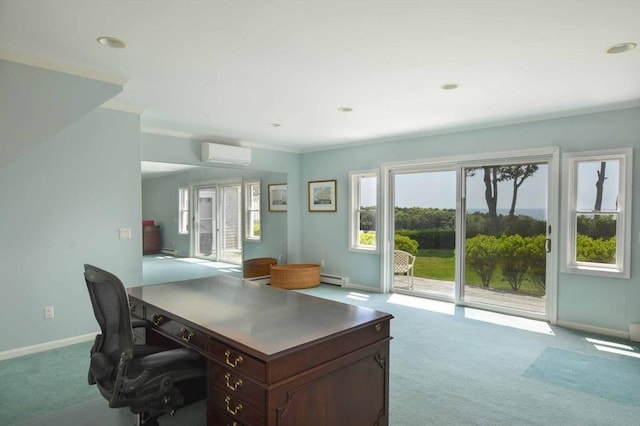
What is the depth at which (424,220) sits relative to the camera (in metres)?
5.71

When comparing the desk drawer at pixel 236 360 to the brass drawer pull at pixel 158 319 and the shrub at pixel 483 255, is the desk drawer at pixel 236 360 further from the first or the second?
the shrub at pixel 483 255

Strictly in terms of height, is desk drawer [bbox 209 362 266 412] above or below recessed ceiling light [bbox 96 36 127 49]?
below

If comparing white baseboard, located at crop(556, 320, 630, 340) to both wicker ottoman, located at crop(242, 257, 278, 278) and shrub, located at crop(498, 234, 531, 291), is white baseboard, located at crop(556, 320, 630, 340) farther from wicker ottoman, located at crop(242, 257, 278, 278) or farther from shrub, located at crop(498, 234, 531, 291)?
wicker ottoman, located at crop(242, 257, 278, 278)

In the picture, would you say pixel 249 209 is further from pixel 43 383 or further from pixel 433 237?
pixel 43 383

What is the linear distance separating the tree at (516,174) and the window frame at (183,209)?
4439 millimetres

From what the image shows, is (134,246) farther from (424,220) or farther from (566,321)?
(566,321)

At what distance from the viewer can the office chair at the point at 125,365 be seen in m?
1.73

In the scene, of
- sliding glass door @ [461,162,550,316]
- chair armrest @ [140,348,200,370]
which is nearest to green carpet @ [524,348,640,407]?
sliding glass door @ [461,162,550,316]

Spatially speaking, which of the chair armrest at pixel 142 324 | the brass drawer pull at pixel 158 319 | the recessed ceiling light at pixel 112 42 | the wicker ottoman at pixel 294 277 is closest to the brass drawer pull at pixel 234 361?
the brass drawer pull at pixel 158 319

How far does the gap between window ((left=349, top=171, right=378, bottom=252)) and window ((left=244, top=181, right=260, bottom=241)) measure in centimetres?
163

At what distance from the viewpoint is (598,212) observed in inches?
161

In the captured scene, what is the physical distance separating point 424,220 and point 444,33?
12.1ft

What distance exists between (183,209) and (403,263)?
138 inches

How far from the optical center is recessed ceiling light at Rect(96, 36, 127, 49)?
2416 millimetres
